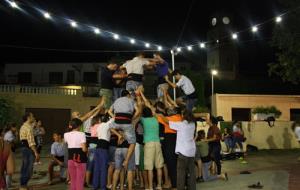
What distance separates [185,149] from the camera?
33.0 ft

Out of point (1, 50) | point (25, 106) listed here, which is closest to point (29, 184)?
point (25, 106)

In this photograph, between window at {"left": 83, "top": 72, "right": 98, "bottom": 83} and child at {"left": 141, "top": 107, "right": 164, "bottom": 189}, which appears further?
window at {"left": 83, "top": 72, "right": 98, "bottom": 83}

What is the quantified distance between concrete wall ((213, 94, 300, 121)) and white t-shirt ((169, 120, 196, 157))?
2208 centimetres

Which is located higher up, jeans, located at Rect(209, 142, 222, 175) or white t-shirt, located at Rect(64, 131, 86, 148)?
white t-shirt, located at Rect(64, 131, 86, 148)

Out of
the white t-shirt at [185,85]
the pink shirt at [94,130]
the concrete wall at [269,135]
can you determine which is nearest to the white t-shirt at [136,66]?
the white t-shirt at [185,85]

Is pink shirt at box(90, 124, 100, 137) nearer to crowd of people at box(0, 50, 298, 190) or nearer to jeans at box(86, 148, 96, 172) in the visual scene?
crowd of people at box(0, 50, 298, 190)

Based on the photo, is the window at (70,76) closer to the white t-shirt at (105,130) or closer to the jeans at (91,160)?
the jeans at (91,160)

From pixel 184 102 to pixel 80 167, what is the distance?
16.3 ft

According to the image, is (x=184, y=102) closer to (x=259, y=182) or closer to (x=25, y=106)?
(x=259, y=182)

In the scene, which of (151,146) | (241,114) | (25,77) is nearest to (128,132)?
(151,146)

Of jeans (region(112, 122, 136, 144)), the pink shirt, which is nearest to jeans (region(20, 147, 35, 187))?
the pink shirt

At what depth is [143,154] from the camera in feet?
37.5

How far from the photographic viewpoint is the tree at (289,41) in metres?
24.4

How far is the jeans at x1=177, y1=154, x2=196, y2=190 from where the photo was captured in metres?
10.1
